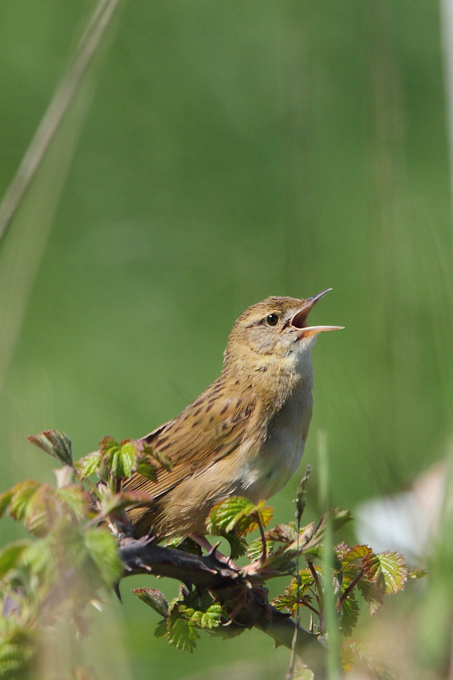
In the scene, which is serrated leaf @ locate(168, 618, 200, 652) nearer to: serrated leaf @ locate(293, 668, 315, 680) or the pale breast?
serrated leaf @ locate(293, 668, 315, 680)


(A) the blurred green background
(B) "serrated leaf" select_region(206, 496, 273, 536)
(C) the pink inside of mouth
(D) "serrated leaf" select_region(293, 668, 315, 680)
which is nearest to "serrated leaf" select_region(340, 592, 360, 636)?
(D) "serrated leaf" select_region(293, 668, 315, 680)

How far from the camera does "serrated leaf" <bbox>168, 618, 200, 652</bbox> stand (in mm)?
1625

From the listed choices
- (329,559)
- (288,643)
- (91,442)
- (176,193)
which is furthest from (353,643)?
(176,193)

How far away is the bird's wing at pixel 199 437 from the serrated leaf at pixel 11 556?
4.61 ft

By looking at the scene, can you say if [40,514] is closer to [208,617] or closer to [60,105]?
[208,617]

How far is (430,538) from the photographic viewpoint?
1.32m

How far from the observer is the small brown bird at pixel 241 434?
8.23ft

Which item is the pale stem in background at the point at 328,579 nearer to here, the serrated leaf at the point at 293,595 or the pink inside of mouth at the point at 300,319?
the serrated leaf at the point at 293,595

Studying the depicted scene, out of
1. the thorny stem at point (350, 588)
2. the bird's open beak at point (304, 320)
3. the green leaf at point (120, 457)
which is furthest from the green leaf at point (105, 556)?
the bird's open beak at point (304, 320)

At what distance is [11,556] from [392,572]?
0.67 meters

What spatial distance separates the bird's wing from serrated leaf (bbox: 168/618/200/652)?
922mm

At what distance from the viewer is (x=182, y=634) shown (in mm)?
1644

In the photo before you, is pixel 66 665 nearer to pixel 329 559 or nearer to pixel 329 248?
pixel 329 559

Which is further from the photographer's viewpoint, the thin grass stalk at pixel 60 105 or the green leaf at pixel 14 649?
the thin grass stalk at pixel 60 105
